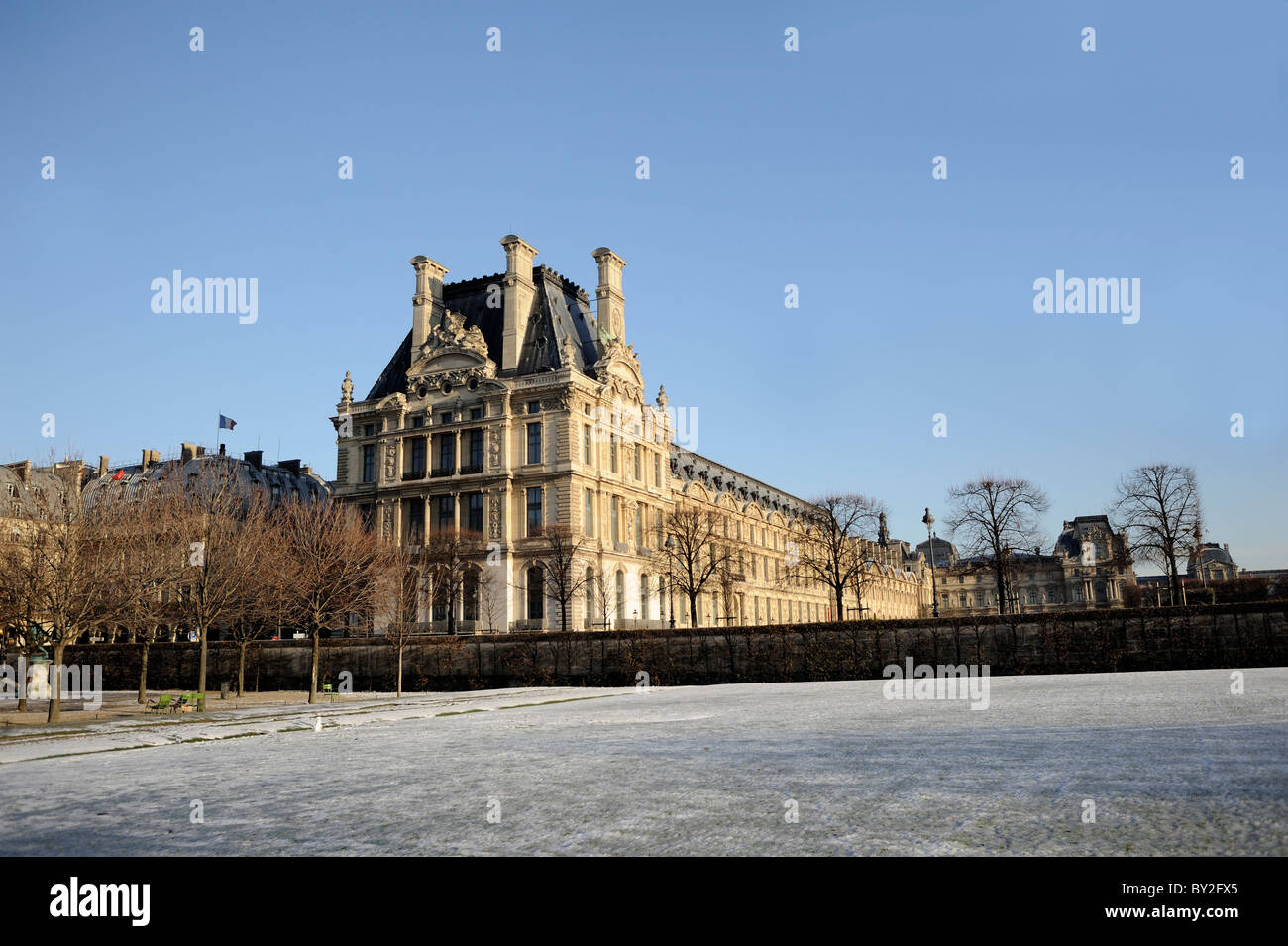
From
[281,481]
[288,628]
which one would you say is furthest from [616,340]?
[281,481]

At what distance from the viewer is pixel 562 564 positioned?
6241 centimetres

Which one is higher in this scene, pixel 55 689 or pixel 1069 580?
pixel 1069 580

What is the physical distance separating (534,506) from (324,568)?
27.8m

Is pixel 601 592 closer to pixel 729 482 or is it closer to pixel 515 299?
pixel 515 299

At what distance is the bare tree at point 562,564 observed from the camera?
204ft

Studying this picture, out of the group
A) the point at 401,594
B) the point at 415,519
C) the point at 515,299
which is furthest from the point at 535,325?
the point at 401,594

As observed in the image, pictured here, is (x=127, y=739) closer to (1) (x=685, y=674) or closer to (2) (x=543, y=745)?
(2) (x=543, y=745)

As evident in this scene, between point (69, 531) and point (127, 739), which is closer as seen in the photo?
point (127, 739)

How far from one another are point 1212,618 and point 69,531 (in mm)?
38428

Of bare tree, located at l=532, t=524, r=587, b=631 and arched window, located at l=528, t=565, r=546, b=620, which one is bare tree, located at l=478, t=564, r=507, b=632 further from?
bare tree, located at l=532, t=524, r=587, b=631

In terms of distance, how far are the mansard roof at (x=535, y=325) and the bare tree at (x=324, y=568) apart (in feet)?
64.1

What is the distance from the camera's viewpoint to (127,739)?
66.5 ft

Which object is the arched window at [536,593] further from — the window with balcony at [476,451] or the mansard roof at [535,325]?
the mansard roof at [535,325]
